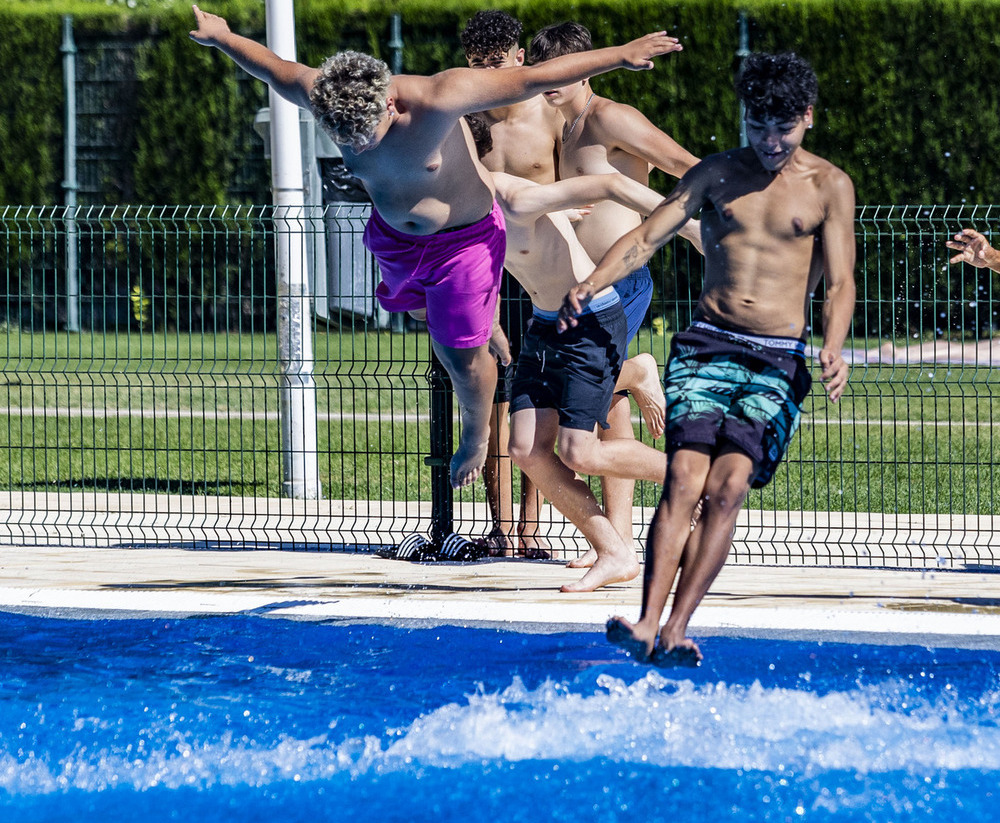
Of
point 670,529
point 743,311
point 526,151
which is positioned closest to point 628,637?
point 670,529

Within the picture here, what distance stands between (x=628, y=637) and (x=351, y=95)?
6.87 feet

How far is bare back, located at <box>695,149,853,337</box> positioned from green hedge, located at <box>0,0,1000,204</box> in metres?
13.9

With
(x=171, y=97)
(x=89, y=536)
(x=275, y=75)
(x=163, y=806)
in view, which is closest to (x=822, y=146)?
(x=171, y=97)

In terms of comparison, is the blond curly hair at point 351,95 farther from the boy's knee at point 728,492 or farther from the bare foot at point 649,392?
the bare foot at point 649,392

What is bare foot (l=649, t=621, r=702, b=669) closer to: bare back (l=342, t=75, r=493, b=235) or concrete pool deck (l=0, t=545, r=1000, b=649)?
concrete pool deck (l=0, t=545, r=1000, b=649)

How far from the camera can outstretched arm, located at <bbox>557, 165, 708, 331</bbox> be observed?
4.51 m

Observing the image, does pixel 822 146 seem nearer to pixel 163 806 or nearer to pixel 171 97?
pixel 171 97

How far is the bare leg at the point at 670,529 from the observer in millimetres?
4234

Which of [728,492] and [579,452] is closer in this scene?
[728,492]

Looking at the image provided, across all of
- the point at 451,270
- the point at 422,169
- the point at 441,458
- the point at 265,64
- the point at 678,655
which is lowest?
the point at 678,655

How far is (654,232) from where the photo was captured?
15.0ft

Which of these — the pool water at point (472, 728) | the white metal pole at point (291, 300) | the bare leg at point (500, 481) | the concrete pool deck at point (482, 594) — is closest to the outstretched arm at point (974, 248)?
the concrete pool deck at point (482, 594)

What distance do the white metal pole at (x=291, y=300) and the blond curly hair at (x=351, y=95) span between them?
11.2 ft

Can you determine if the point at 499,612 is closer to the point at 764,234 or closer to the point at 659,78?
the point at 764,234
